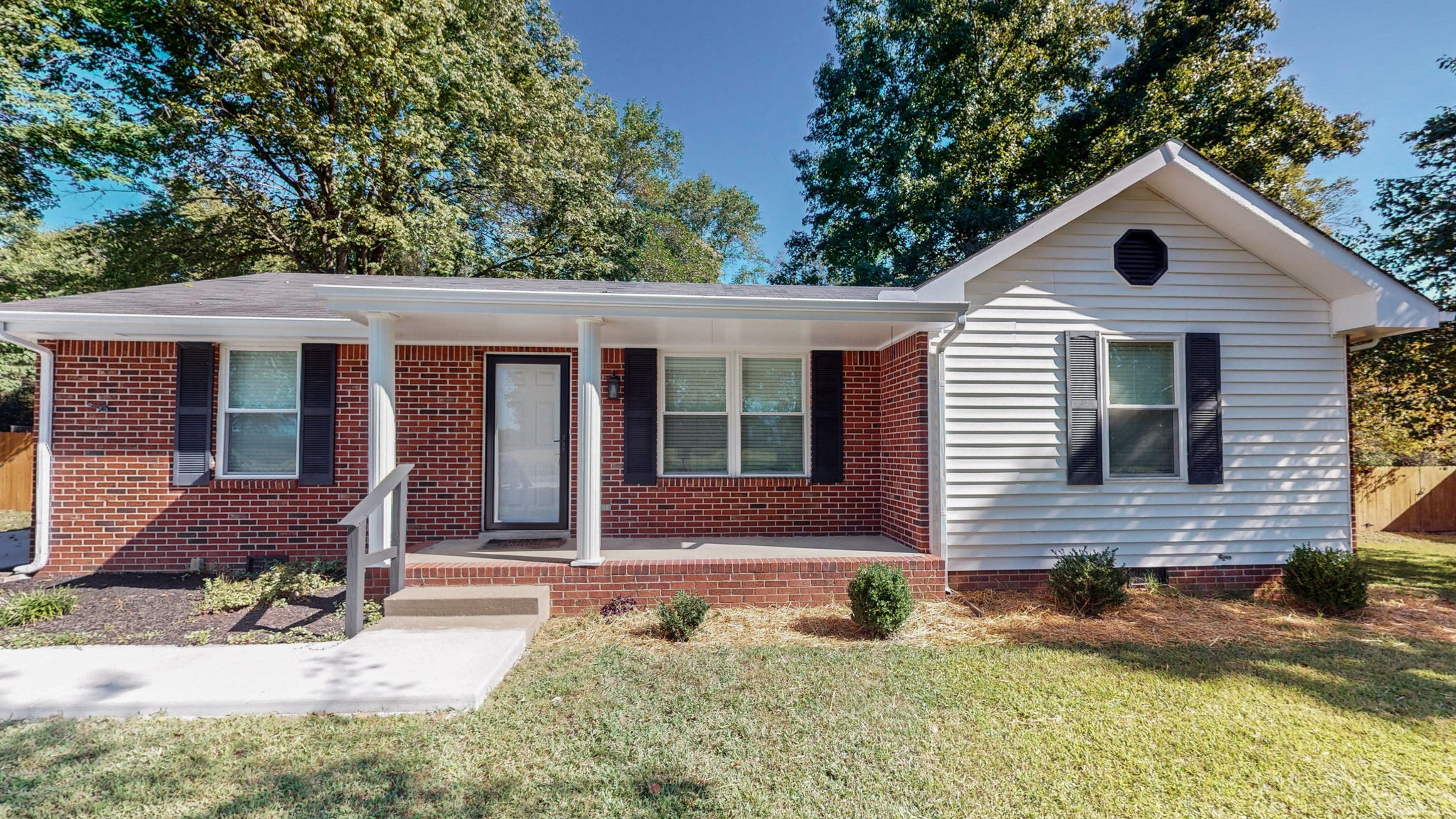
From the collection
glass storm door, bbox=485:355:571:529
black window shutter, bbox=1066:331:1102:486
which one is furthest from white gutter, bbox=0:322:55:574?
black window shutter, bbox=1066:331:1102:486

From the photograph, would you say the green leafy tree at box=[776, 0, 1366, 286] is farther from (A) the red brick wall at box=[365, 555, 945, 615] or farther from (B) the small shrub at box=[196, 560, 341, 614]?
(B) the small shrub at box=[196, 560, 341, 614]

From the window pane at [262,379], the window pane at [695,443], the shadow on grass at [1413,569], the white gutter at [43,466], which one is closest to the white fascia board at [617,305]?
the window pane at [695,443]

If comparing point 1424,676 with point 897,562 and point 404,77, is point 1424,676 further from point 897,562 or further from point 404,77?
point 404,77

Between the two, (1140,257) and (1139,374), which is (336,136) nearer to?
(1140,257)

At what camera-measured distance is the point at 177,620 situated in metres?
4.50

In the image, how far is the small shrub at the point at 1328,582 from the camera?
4.94m

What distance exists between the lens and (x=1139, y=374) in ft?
18.6

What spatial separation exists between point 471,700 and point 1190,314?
699 centimetres

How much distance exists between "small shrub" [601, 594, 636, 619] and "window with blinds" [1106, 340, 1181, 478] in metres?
4.81

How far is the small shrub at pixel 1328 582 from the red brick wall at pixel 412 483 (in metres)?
3.35

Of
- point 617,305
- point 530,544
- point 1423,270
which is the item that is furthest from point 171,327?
point 1423,270

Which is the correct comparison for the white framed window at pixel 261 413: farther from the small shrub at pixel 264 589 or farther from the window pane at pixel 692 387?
the window pane at pixel 692 387

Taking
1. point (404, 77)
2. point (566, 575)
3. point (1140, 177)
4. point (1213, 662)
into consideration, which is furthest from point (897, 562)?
point (404, 77)

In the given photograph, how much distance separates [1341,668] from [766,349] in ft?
16.8
